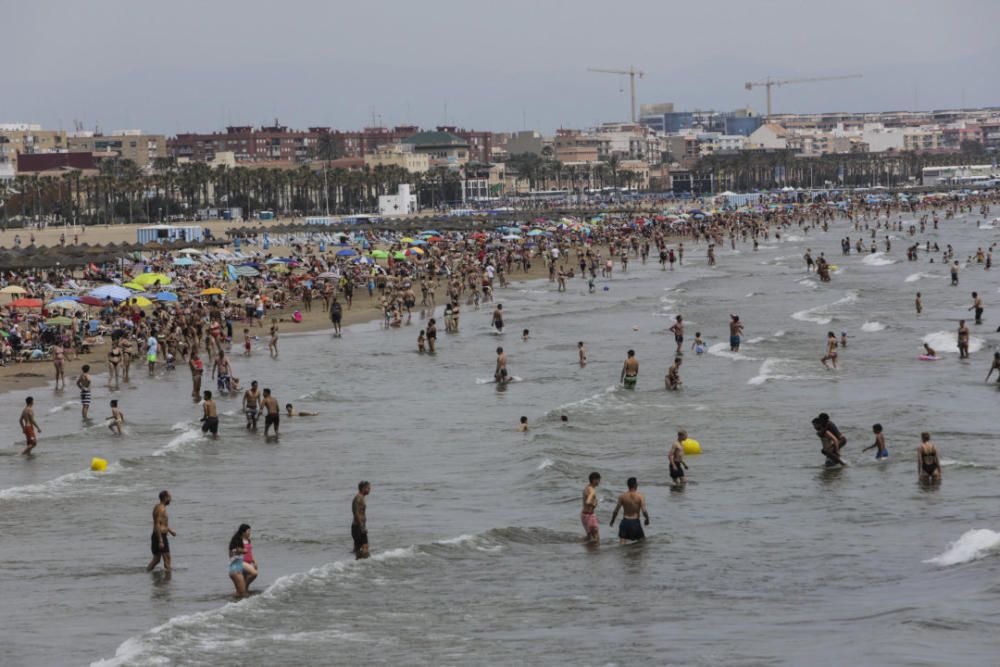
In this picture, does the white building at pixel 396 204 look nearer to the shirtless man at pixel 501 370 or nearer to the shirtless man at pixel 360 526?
the shirtless man at pixel 501 370

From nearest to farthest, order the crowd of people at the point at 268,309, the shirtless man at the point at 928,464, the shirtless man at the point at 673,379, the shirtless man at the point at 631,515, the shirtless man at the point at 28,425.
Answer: the shirtless man at the point at 631,515
the shirtless man at the point at 928,464
the crowd of people at the point at 268,309
the shirtless man at the point at 28,425
the shirtless man at the point at 673,379

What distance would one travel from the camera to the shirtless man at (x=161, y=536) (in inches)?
628

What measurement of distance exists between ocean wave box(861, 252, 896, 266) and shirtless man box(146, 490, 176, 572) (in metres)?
58.3

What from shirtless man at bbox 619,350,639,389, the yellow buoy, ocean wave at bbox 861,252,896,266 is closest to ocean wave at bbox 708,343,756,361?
shirtless man at bbox 619,350,639,389

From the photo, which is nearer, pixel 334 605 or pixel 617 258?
pixel 334 605

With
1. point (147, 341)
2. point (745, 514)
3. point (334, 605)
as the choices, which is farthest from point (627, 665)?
point (147, 341)

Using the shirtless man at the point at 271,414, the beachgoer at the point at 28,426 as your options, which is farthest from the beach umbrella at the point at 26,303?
the shirtless man at the point at 271,414

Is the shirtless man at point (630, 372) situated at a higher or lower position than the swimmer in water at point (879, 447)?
higher

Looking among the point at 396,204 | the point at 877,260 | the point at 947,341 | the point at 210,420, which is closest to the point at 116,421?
the point at 210,420

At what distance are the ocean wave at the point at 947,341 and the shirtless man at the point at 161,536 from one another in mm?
24144

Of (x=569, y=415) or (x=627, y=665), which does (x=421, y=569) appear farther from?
(x=569, y=415)

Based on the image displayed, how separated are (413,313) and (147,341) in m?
14.1

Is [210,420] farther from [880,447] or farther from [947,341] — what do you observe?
[947,341]

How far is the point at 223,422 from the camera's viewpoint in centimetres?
2620
